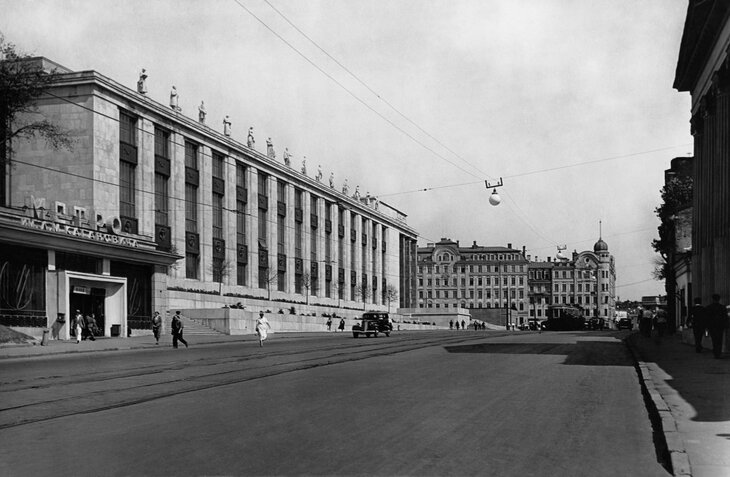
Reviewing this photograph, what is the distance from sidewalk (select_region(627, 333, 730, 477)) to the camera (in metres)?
7.74

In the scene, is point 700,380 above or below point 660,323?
above

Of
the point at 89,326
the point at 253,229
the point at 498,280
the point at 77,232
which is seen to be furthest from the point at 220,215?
the point at 498,280

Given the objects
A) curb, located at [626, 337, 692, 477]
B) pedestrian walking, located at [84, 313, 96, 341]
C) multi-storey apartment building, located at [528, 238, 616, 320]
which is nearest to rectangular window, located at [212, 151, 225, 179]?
pedestrian walking, located at [84, 313, 96, 341]

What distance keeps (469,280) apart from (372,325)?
12809cm

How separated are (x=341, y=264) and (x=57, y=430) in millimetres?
88578

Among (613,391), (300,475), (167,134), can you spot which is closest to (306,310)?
(167,134)

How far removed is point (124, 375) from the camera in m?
17.9

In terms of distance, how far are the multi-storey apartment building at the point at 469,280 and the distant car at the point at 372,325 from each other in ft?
406

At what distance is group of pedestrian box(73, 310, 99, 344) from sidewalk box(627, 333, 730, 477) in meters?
27.3

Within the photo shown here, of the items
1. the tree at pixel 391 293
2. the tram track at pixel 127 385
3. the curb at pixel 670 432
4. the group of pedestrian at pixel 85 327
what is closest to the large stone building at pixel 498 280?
the tree at pixel 391 293

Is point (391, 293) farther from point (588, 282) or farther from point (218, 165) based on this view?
point (588, 282)

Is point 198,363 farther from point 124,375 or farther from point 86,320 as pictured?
point 86,320

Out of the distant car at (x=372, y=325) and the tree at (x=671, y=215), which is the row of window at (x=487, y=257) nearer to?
the tree at (x=671, y=215)

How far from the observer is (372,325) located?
50281mm
